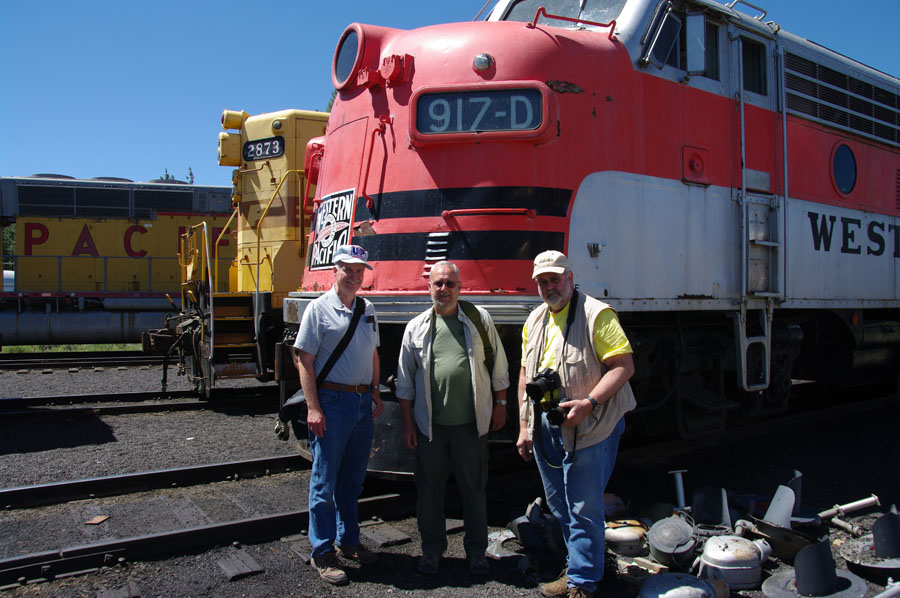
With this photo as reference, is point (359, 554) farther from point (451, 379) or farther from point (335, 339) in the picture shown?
point (335, 339)

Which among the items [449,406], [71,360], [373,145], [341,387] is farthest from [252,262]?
[449,406]

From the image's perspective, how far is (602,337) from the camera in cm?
343

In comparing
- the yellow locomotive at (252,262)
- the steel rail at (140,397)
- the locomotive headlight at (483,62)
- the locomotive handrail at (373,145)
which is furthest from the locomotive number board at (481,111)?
the steel rail at (140,397)

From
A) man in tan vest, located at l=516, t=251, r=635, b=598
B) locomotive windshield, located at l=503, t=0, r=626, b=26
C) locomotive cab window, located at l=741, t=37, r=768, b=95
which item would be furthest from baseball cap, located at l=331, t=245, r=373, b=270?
locomotive cab window, located at l=741, t=37, r=768, b=95

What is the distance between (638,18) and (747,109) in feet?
4.64

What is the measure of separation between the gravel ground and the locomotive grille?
318 centimetres

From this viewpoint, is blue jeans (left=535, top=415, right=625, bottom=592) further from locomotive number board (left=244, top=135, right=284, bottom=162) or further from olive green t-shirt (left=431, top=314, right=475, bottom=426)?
locomotive number board (left=244, top=135, right=284, bottom=162)

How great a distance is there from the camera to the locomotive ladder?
5.60 metres

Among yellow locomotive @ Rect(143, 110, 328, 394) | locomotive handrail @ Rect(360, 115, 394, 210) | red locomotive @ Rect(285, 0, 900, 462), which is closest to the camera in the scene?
red locomotive @ Rect(285, 0, 900, 462)

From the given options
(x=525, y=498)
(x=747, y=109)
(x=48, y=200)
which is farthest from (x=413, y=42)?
(x=48, y=200)

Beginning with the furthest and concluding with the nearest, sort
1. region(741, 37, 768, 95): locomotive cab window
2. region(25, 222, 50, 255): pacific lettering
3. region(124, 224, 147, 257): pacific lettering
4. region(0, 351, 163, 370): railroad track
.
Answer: region(124, 224, 147, 257): pacific lettering
region(25, 222, 50, 255): pacific lettering
region(0, 351, 163, 370): railroad track
region(741, 37, 768, 95): locomotive cab window

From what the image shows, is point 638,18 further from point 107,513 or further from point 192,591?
point 107,513

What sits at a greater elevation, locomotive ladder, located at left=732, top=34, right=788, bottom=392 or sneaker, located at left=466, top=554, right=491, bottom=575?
locomotive ladder, located at left=732, top=34, right=788, bottom=392

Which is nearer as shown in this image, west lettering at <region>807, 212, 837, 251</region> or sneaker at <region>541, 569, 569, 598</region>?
sneaker at <region>541, 569, 569, 598</region>
